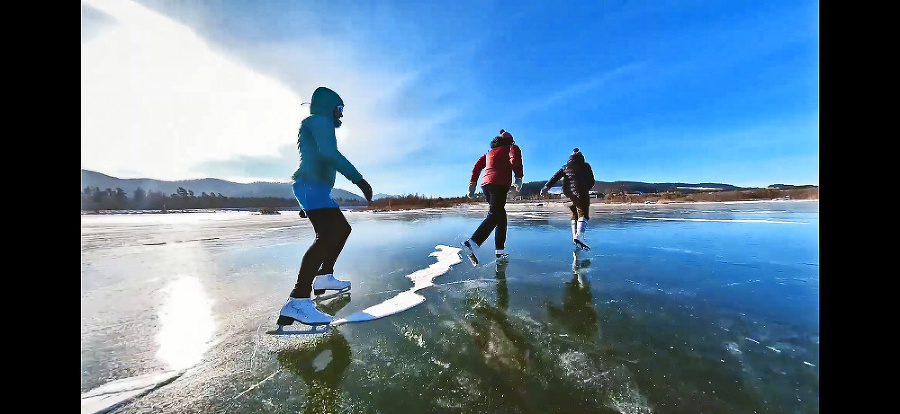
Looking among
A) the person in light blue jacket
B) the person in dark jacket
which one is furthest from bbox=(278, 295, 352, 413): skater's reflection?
the person in dark jacket

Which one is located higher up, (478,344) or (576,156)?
(576,156)

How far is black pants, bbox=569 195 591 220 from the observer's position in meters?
4.99

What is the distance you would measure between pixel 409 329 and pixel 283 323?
914 mm

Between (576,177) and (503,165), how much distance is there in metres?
2.03

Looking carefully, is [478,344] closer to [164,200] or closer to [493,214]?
[493,214]

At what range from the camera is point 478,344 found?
1.67 metres

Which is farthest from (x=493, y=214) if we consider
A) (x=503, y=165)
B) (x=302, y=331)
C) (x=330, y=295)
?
(x=302, y=331)

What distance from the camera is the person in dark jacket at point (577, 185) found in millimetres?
5020

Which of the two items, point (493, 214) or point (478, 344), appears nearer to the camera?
point (478, 344)

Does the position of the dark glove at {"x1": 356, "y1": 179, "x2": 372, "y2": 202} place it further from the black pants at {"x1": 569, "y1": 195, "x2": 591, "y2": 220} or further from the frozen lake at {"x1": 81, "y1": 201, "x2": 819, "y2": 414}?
the black pants at {"x1": 569, "y1": 195, "x2": 591, "y2": 220}

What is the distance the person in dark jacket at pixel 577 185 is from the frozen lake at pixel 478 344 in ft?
5.32

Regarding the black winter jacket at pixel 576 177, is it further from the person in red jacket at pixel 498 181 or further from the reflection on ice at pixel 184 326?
the reflection on ice at pixel 184 326
